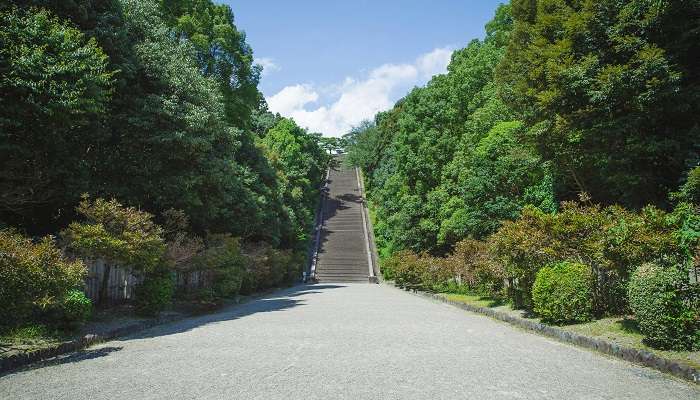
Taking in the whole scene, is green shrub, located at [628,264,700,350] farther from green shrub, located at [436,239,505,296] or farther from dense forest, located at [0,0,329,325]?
dense forest, located at [0,0,329,325]

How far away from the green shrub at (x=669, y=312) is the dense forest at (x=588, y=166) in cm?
2

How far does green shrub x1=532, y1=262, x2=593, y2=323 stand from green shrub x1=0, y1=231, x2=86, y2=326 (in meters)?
7.74

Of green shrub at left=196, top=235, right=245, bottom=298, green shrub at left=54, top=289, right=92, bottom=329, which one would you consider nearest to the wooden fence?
green shrub at left=196, top=235, right=245, bottom=298

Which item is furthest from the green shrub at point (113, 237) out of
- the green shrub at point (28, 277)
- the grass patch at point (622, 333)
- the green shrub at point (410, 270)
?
the green shrub at point (410, 270)

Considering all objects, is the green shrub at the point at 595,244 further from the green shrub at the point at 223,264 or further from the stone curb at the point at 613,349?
the green shrub at the point at 223,264

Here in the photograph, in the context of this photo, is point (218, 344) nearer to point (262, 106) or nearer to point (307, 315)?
point (307, 315)

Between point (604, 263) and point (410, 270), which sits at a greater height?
point (604, 263)

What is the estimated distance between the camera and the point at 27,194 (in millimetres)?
10758

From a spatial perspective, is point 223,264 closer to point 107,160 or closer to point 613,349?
point 107,160

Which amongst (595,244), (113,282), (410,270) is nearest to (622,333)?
(595,244)

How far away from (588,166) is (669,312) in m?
11.0

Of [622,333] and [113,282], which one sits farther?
[113,282]

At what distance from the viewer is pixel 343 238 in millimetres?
41469

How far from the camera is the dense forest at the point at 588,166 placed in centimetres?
800
